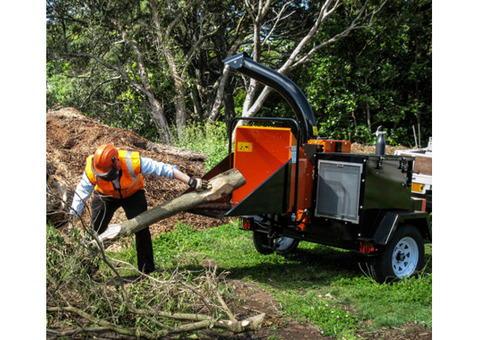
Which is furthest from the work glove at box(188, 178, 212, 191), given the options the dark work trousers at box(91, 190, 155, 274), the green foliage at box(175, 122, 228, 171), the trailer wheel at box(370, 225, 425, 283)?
the green foliage at box(175, 122, 228, 171)

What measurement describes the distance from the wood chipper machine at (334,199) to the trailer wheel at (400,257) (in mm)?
11

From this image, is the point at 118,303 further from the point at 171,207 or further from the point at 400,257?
the point at 400,257

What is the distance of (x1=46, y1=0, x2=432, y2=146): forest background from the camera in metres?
17.2

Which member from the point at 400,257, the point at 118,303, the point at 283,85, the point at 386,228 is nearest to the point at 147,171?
the point at 118,303

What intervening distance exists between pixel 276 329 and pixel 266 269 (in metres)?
1.98

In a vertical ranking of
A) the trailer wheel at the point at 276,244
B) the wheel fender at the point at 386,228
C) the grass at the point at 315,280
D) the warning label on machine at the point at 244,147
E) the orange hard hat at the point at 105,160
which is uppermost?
the warning label on machine at the point at 244,147

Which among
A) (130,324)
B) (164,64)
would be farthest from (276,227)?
(164,64)

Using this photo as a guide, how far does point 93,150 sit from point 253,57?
28.7 ft

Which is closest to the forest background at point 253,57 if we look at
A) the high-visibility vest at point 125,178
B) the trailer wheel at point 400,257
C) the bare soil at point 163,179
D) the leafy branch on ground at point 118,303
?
the bare soil at point 163,179

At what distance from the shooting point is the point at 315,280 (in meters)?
5.92

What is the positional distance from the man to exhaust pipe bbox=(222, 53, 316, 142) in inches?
67.5

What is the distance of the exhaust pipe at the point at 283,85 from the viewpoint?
631cm

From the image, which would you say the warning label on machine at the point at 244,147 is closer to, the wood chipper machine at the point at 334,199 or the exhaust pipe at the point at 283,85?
the wood chipper machine at the point at 334,199

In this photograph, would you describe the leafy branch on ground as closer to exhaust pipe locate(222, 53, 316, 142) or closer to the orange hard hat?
the orange hard hat
